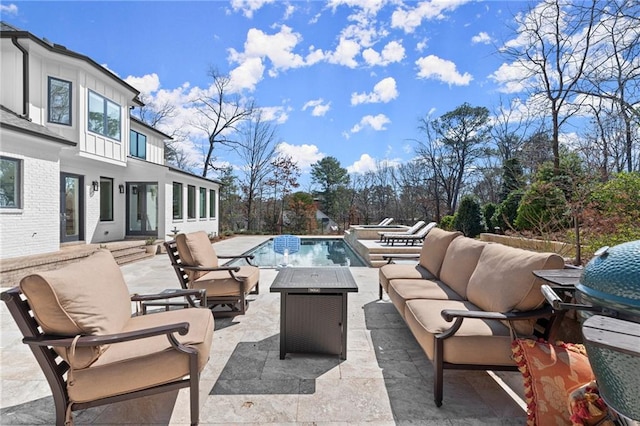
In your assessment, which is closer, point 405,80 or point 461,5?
point 461,5

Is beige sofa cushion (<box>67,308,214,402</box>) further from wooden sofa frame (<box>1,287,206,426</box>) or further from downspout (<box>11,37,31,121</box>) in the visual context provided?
downspout (<box>11,37,31,121</box>)

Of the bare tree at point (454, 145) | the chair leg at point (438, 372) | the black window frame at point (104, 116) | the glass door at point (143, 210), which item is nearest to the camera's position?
the chair leg at point (438, 372)

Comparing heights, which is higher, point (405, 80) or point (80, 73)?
point (405, 80)

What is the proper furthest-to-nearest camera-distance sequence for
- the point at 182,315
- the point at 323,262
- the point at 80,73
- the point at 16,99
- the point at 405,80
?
1. the point at 405,80
2. the point at 323,262
3. the point at 80,73
4. the point at 16,99
5. the point at 182,315

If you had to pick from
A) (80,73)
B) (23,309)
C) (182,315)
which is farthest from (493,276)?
(80,73)

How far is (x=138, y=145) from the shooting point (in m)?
12.6

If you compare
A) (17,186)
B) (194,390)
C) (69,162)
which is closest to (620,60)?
(194,390)

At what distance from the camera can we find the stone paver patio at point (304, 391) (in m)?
1.98

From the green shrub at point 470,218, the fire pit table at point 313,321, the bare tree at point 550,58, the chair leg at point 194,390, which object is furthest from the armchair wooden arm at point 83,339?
the green shrub at point 470,218

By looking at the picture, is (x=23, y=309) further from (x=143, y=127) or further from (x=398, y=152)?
(x=398, y=152)

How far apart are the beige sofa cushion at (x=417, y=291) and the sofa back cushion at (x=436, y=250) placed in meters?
0.34

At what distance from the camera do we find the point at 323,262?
365 inches

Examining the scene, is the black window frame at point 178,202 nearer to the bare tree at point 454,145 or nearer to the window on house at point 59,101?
the window on house at point 59,101

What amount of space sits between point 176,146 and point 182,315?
21490 mm
